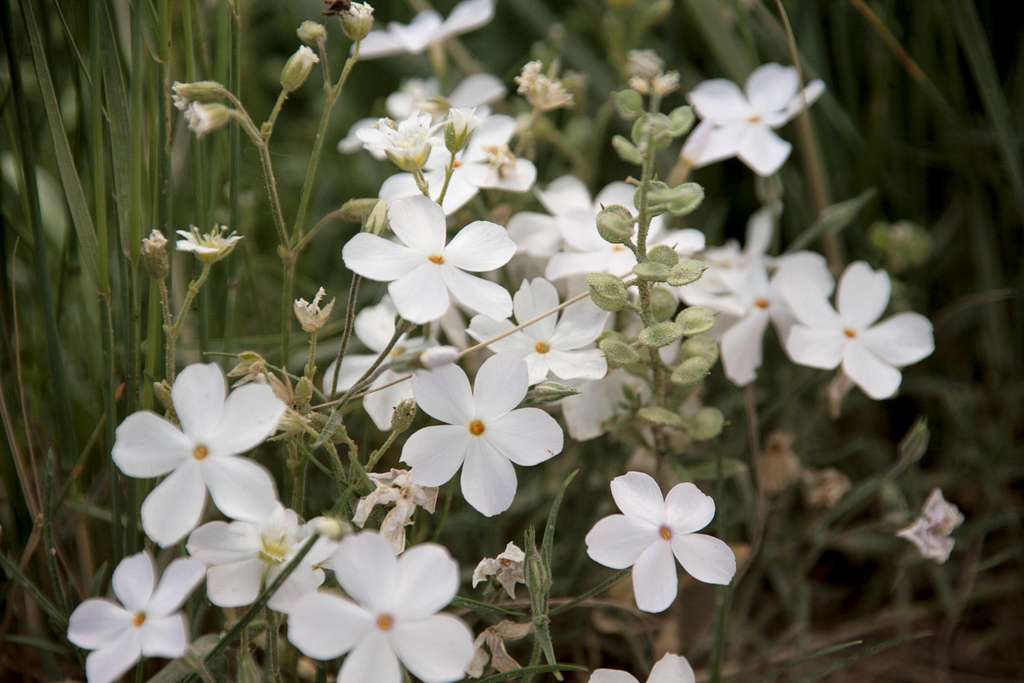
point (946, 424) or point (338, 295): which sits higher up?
point (338, 295)

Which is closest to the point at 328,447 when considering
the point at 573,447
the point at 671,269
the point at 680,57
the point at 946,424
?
the point at 671,269

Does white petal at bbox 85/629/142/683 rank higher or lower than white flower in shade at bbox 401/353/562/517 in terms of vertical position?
lower

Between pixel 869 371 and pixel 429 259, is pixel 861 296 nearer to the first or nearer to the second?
pixel 869 371

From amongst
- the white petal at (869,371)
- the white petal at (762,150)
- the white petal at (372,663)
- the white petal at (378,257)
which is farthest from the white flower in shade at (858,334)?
the white petal at (372,663)

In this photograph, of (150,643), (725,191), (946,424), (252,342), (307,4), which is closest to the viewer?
(150,643)

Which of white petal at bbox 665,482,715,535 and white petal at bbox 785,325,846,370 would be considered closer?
white petal at bbox 665,482,715,535

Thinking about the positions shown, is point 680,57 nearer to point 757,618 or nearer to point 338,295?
point 338,295

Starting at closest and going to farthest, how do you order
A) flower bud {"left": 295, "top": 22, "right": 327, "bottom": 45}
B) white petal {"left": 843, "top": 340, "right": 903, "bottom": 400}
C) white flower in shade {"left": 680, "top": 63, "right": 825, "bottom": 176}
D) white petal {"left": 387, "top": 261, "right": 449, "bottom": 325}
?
white petal {"left": 387, "top": 261, "right": 449, "bottom": 325}, flower bud {"left": 295, "top": 22, "right": 327, "bottom": 45}, white petal {"left": 843, "top": 340, "right": 903, "bottom": 400}, white flower in shade {"left": 680, "top": 63, "right": 825, "bottom": 176}

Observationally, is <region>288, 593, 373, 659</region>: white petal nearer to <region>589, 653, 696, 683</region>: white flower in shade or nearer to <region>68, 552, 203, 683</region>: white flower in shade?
<region>68, 552, 203, 683</region>: white flower in shade

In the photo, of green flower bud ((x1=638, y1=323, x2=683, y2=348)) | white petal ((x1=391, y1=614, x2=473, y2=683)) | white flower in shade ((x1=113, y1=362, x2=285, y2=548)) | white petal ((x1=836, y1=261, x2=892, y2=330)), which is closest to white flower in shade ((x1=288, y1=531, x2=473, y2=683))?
white petal ((x1=391, y1=614, x2=473, y2=683))
